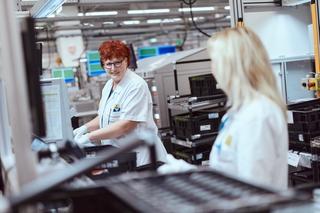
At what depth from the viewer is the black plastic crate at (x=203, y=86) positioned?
5.05 meters

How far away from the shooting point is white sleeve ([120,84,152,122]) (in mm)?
3252

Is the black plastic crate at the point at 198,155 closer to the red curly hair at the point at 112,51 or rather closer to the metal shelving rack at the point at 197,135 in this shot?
the metal shelving rack at the point at 197,135

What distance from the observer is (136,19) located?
31.2 ft

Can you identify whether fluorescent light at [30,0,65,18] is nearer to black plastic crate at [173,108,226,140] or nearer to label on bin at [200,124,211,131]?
black plastic crate at [173,108,226,140]

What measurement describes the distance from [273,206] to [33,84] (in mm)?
728

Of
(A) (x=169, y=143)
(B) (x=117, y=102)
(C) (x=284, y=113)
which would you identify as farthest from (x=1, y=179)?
(A) (x=169, y=143)

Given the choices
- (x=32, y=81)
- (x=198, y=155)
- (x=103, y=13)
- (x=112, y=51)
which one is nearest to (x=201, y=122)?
(x=198, y=155)

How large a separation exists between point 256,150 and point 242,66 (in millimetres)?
314

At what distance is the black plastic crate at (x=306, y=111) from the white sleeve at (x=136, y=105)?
1.26 m

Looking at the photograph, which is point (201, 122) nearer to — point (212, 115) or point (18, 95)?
point (212, 115)

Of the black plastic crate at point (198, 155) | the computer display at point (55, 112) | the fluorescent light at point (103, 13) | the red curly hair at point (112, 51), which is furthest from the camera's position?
the fluorescent light at point (103, 13)

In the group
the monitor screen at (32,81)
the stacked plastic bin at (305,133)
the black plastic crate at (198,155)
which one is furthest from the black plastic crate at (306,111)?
the monitor screen at (32,81)

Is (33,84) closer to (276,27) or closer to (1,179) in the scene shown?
(1,179)

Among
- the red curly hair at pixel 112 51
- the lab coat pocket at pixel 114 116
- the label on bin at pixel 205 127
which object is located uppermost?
the red curly hair at pixel 112 51
